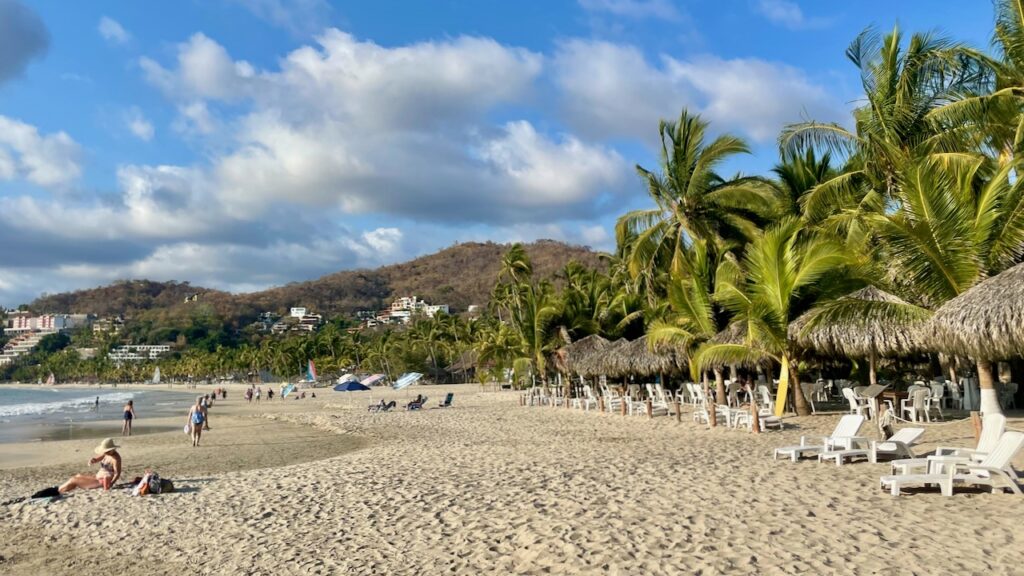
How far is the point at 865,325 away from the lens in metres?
11.6

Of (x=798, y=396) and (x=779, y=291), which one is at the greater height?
(x=779, y=291)

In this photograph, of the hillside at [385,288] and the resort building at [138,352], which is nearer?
the resort building at [138,352]

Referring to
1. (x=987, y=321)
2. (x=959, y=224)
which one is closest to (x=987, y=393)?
(x=987, y=321)

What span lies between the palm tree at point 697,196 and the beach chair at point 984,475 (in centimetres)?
1247

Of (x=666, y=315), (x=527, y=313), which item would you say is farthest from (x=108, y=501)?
(x=527, y=313)

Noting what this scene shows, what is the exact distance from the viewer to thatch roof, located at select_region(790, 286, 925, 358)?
10844 millimetres

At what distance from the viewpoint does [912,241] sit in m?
10.3

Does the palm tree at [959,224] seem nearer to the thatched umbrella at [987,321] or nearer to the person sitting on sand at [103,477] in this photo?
the thatched umbrella at [987,321]

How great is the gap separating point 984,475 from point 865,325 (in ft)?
18.9

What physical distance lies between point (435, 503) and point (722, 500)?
9.68 feet

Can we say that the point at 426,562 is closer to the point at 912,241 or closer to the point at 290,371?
the point at 912,241

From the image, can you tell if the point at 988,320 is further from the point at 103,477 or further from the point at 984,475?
the point at 103,477

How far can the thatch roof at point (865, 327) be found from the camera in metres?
10.8

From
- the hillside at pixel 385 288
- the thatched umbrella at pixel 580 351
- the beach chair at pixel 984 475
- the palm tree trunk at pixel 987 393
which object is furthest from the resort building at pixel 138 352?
the beach chair at pixel 984 475
